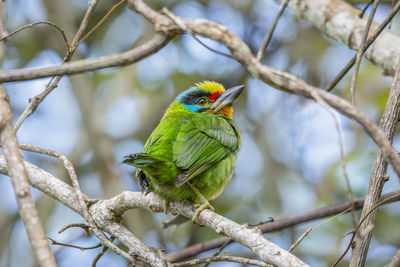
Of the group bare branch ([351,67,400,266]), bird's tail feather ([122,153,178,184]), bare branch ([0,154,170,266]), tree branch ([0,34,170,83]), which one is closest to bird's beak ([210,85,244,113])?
bird's tail feather ([122,153,178,184])

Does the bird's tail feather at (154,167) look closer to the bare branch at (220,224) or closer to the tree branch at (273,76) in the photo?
the bare branch at (220,224)

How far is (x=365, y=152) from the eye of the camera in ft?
16.3

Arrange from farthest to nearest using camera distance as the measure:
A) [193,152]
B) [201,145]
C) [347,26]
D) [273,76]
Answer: [347,26], [201,145], [193,152], [273,76]

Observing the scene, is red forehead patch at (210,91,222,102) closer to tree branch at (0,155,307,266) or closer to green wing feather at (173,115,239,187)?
green wing feather at (173,115,239,187)

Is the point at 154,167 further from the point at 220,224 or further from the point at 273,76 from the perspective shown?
the point at 273,76

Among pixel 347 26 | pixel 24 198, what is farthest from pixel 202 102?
pixel 24 198

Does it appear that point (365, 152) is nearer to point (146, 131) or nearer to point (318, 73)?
point (318, 73)

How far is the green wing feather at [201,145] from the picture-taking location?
3.06m

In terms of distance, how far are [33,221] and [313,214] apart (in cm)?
207

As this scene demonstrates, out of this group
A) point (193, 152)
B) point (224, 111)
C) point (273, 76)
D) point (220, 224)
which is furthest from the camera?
point (224, 111)

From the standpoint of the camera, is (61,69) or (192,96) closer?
(61,69)

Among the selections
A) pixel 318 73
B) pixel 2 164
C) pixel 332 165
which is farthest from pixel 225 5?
pixel 2 164

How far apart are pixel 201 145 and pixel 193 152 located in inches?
6.4

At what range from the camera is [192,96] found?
4.02m
